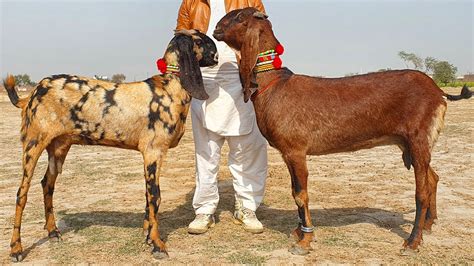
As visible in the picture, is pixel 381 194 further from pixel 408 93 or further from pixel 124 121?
pixel 124 121

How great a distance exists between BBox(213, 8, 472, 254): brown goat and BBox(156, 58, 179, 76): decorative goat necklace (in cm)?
70

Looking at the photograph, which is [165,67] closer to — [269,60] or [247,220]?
[269,60]

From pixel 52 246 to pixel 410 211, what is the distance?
543 cm

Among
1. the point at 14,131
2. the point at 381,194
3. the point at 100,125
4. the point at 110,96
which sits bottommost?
the point at 14,131

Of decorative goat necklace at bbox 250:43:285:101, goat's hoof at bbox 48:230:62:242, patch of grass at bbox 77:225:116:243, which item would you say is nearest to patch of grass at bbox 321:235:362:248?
decorative goat necklace at bbox 250:43:285:101

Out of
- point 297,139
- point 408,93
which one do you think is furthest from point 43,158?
point 408,93

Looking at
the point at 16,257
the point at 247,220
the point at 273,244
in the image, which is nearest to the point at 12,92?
the point at 16,257

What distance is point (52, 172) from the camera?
5.88 metres

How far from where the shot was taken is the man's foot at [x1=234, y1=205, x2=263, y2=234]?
20.3ft

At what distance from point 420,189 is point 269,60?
2.46m

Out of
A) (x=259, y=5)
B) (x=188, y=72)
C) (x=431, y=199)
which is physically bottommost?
(x=431, y=199)

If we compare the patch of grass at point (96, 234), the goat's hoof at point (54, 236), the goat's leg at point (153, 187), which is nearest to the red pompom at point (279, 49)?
the goat's leg at point (153, 187)

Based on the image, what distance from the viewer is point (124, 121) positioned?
17.8ft

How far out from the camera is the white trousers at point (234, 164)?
6449 millimetres
